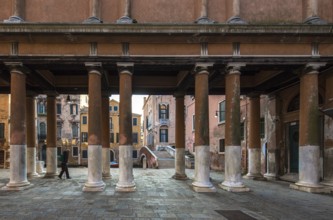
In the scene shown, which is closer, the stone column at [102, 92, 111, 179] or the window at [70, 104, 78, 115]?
the stone column at [102, 92, 111, 179]

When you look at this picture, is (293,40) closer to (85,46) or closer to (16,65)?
(85,46)

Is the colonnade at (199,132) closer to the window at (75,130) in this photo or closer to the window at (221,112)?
the window at (221,112)

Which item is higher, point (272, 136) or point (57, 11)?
point (57, 11)

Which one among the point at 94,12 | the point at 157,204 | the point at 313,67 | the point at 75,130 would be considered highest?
the point at 94,12

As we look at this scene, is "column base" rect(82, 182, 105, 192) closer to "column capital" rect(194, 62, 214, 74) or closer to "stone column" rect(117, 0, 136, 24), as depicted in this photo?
"column capital" rect(194, 62, 214, 74)

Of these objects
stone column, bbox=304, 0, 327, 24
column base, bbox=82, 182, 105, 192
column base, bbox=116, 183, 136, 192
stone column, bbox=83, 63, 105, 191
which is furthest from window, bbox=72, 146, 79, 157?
stone column, bbox=304, 0, 327, 24

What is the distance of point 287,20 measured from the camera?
13.0m

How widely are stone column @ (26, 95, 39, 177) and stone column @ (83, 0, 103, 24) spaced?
23.7 feet

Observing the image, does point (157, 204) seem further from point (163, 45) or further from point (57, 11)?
point (57, 11)

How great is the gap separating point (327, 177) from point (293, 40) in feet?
18.3

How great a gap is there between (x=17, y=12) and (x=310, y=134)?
11.8 metres

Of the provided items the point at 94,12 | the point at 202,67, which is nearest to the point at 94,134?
the point at 94,12

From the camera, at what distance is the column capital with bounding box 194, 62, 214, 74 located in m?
12.5

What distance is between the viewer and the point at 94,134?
41.1 feet
